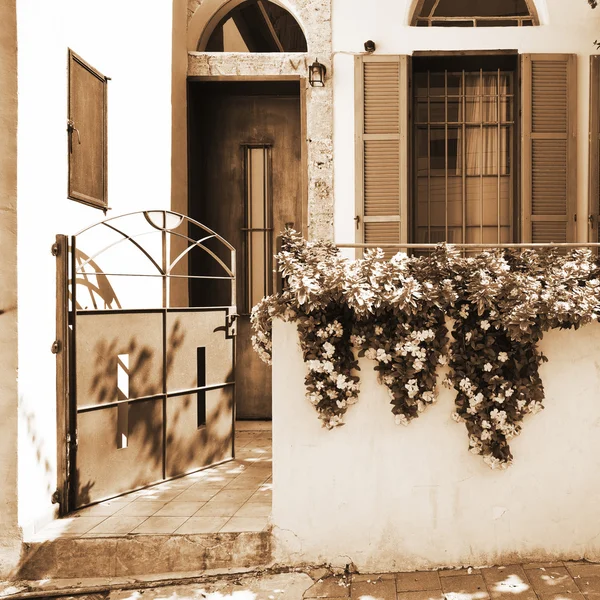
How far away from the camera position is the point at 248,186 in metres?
6.61

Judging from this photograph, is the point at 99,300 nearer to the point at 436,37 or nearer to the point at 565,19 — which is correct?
the point at 436,37

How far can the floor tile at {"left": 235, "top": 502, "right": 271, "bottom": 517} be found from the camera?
3.98 meters

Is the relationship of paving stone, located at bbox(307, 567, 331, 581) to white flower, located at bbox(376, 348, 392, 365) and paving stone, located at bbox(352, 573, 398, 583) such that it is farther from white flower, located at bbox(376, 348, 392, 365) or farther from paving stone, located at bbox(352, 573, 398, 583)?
white flower, located at bbox(376, 348, 392, 365)

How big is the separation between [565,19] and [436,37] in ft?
4.25

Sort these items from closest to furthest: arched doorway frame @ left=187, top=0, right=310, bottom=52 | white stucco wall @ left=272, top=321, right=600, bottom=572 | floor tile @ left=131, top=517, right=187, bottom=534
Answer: white stucco wall @ left=272, top=321, right=600, bottom=572 < floor tile @ left=131, top=517, right=187, bottom=534 < arched doorway frame @ left=187, top=0, right=310, bottom=52

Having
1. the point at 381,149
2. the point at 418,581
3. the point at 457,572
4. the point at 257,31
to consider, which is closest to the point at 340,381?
the point at 418,581

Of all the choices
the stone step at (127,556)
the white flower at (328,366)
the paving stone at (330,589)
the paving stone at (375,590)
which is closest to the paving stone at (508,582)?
the paving stone at (375,590)

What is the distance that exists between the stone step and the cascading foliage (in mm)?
1083

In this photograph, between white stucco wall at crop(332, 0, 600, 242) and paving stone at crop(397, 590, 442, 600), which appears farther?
white stucco wall at crop(332, 0, 600, 242)

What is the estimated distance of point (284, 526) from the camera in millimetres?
3674

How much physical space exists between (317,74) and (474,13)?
1.81 m

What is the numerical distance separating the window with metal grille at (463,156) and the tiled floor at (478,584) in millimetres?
3483

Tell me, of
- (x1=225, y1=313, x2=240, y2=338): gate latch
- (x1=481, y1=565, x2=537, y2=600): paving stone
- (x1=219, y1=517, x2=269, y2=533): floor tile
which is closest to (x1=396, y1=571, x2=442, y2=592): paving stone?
(x1=481, y1=565, x2=537, y2=600): paving stone

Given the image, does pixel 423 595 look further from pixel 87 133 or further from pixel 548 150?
pixel 548 150
